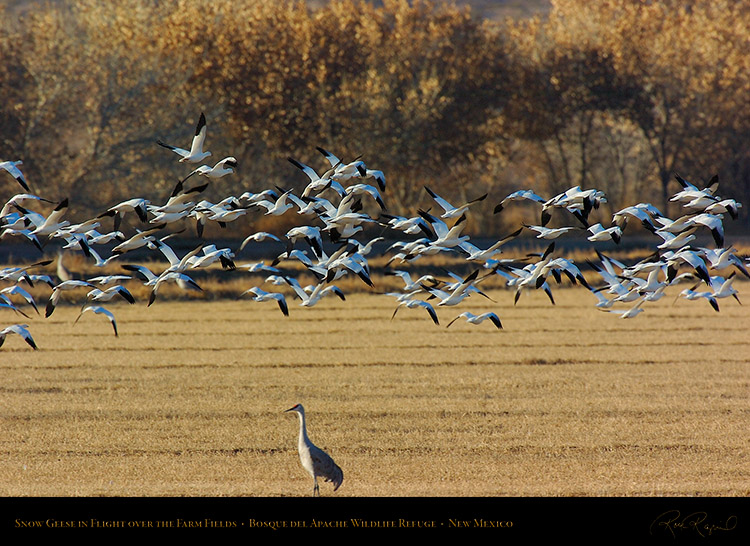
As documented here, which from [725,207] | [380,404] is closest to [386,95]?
[380,404]

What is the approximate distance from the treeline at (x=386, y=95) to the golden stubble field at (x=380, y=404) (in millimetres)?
12181

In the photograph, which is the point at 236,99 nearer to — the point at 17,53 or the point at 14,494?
the point at 17,53

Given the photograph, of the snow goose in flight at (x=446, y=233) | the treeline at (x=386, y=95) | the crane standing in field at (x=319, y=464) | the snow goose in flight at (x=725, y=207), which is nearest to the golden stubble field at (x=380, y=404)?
the crane standing in field at (x=319, y=464)

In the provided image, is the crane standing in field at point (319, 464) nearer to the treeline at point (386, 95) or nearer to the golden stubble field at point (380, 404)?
the golden stubble field at point (380, 404)

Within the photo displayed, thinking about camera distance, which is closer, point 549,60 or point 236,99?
point 236,99

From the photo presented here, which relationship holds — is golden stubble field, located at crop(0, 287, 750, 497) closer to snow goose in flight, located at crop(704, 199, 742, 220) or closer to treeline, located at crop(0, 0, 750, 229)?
snow goose in flight, located at crop(704, 199, 742, 220)

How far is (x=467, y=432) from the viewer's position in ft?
45.3

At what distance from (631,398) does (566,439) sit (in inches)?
118

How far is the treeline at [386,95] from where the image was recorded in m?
35.2

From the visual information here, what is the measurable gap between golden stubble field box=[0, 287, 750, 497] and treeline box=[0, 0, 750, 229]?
40.0ft

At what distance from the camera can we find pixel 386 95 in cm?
3900
